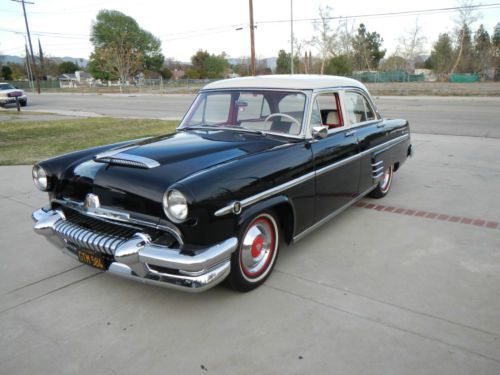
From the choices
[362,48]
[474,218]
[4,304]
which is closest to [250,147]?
[4,304]

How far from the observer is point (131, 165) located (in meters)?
3.20

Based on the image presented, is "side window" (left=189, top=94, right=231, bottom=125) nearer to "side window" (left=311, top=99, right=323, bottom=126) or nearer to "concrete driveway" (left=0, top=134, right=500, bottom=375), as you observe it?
"side window" (left=311, top=99, right=323, bottom=126)

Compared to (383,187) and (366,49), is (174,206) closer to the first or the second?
(383,187)

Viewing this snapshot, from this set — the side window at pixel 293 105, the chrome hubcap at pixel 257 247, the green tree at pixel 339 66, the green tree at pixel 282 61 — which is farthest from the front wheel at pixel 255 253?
the green tree at pixel 282 61

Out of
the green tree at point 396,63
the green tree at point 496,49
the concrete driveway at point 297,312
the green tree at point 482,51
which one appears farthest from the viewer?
the green tree at point 396,63

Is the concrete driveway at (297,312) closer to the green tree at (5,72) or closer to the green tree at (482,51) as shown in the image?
the green tree at (482,51)

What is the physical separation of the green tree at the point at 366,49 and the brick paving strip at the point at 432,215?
62436 millimetres

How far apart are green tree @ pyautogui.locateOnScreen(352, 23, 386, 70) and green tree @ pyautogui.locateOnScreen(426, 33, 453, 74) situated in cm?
951

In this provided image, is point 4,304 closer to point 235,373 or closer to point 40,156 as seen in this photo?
point 235,373

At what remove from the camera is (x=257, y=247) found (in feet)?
A: 11.1

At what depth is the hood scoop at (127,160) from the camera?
3156mm

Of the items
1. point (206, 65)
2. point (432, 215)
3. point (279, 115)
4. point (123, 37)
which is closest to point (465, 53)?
point (206, 65)

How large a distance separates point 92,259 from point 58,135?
992 centimetres

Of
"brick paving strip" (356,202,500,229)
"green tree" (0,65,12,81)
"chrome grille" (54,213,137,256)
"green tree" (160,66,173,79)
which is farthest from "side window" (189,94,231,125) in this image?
"green tree" (0,65,12,81)
